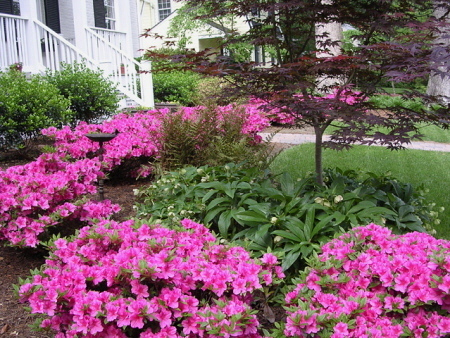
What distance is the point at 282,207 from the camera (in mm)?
3146

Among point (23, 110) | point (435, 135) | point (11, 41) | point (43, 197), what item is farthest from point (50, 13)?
point (43, 197)

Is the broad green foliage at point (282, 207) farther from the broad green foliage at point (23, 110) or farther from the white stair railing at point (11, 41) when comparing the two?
the white stair railing at point (11, 41)

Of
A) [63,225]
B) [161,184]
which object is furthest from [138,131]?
[63,225]

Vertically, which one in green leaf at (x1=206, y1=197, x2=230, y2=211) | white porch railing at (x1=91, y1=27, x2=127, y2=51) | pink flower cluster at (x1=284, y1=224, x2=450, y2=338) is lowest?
pink flower cluster at (x1=284, y1=224, x2=450, y2=338)

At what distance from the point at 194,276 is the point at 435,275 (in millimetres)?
1020

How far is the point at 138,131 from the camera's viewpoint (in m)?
5.25

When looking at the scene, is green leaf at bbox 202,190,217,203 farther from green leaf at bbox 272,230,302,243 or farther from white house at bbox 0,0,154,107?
white house at bbox 0,0,154,107

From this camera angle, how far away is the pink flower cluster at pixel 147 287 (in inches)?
70.1

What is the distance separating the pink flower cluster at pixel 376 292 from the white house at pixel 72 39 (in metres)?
4.40

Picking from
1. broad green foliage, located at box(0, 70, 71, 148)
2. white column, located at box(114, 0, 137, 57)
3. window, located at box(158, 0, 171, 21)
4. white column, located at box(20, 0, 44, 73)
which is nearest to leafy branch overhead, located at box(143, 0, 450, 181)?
broad green foliage, located at box(0, 70, 71, 148)

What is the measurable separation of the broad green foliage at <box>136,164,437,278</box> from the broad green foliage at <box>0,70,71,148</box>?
2.50 m

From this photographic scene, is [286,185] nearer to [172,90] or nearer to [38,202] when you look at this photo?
[38,202]

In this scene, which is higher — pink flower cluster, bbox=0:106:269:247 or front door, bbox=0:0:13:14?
front door, bbox=0:0:13:14

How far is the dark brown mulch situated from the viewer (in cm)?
229
